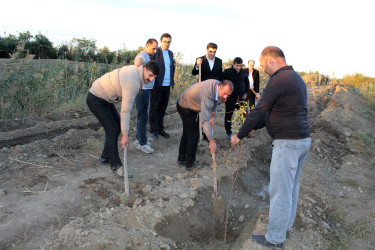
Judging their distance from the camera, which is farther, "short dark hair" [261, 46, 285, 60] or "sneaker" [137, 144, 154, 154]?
"sneaker" [137, 144, 154, 154]

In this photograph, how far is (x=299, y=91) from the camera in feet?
9.29

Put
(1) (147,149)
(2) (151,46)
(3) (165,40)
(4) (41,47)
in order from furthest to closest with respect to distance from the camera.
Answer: (4) (41,47)
(3) (165,40)
(1) (147,149)
(2) (151,46)

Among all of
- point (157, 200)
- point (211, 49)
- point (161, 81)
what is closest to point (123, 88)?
point (157, 200)

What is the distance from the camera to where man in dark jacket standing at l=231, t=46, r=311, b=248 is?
9.29ft

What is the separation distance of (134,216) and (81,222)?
56cm

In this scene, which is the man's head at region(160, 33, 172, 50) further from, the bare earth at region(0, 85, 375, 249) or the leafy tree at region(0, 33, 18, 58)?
the leafy tree at region(0, 33, 18, 58)

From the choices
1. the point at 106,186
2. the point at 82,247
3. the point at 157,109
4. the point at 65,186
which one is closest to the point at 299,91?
the point at 82,247

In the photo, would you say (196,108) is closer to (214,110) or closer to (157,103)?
(214,110)

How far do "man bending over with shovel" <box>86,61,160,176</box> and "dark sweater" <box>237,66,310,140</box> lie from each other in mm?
1587

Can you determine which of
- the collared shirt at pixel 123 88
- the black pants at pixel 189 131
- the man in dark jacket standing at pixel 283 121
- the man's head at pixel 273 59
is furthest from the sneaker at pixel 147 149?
the man's head at pixel 273 59

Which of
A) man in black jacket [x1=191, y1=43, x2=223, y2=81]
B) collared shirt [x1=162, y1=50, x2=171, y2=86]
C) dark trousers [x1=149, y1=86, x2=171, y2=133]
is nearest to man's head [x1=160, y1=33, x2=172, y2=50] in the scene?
collared shirt [x1=162, y1=50, x2=171, y2=86]

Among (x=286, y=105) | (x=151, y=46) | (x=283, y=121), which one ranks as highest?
(x=151, y=46)

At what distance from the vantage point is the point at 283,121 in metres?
2.90

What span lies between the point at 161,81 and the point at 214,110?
5.12ft
